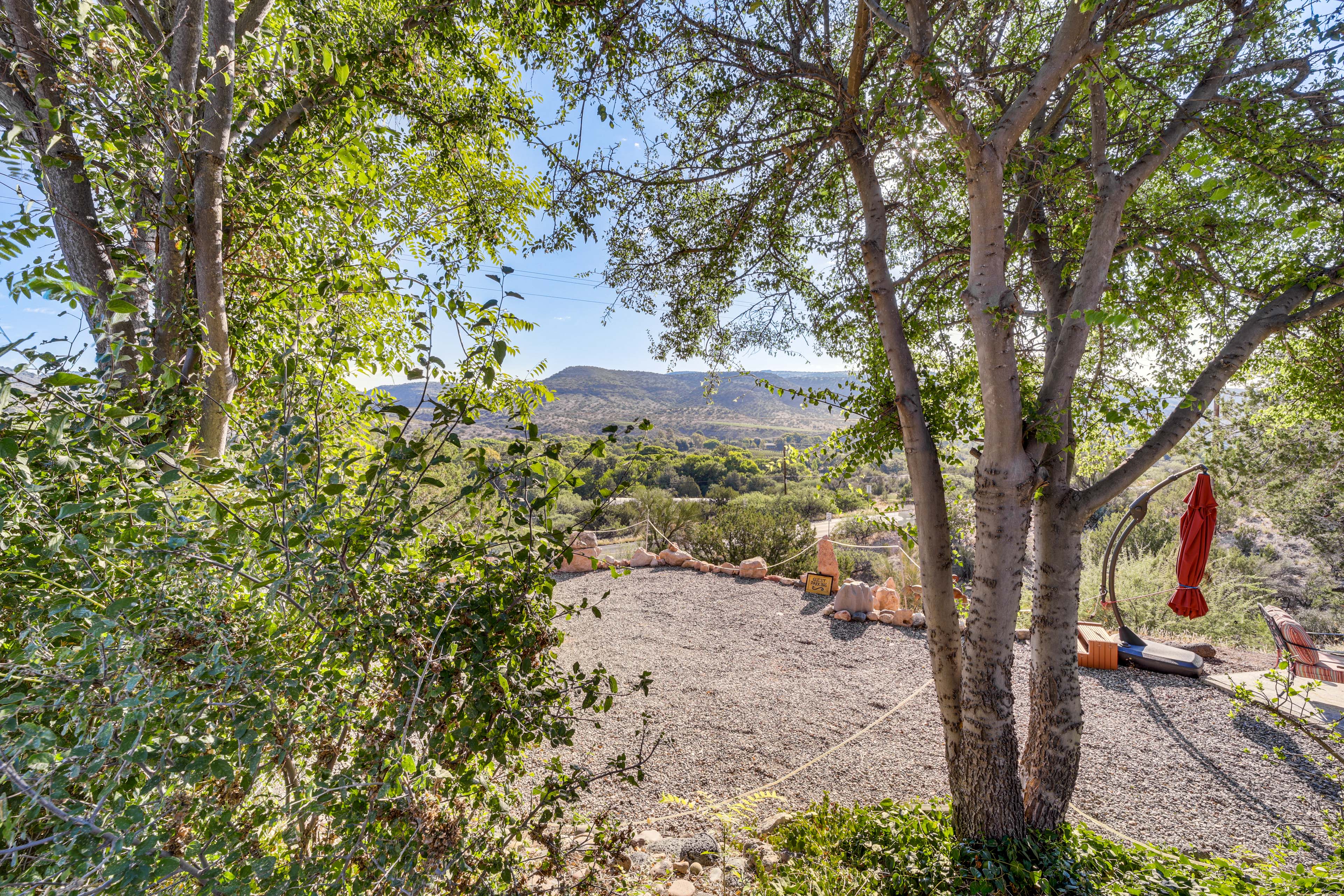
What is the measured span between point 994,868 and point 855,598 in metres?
5.09

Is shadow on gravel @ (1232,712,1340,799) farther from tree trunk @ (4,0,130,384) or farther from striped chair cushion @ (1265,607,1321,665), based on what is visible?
tree trunk @ (4,0,130,384)

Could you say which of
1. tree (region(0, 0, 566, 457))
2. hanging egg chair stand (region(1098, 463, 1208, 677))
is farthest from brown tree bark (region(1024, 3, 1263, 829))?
tree (region(0, 0, 566, 457))

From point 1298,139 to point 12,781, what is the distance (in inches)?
174

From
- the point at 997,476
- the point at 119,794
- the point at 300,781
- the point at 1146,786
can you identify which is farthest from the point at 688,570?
the point at 119,794

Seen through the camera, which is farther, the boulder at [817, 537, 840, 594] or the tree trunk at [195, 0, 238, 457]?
the boulder at [817, 537, 840, 594]

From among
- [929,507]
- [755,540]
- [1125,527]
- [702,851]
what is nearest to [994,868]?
[702,851]

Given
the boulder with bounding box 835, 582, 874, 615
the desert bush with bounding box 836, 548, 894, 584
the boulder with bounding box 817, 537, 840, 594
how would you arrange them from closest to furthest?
1. the boulder with bounding box 835, 582, 874, 615
2. the boulder with bounding box 817, 537, 840, 594
3. the desert bush with bounding box 836, 548, 894, 584

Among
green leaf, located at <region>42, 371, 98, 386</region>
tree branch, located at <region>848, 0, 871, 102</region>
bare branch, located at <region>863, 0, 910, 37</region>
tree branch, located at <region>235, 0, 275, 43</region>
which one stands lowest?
green leaf, located at <region>42, 371, 98, 386</region>

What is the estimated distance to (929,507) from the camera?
9.71 ft

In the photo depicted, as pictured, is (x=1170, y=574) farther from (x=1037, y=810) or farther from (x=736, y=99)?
(x=736, y=99)

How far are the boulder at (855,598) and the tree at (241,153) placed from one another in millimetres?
6571

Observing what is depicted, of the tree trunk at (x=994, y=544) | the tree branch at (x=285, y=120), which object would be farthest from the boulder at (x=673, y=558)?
the tree branch at (x=285, y=120)

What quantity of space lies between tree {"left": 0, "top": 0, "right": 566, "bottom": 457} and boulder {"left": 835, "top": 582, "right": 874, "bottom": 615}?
6.57m

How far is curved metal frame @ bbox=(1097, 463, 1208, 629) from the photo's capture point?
452 cm
